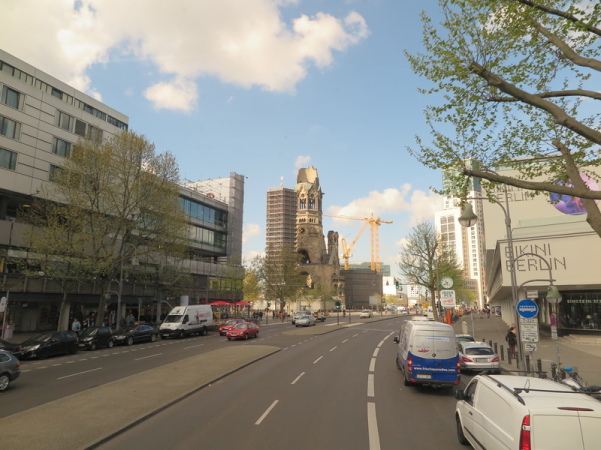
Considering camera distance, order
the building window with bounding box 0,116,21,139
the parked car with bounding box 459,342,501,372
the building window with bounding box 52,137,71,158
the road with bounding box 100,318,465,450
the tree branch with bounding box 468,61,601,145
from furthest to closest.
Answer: the building window with bounding box 52,137,71,158 < the building window with bounding box 0,116,21,139 < the parked car with bounding box 459,342,501,372 < the tree branch with bounding box 468,61,601,145 < the road with bounding box 100,318,465,450

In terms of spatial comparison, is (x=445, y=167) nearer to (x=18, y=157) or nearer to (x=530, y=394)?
(x=530, y=394)

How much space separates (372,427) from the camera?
934 cm

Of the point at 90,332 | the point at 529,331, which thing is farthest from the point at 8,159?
the point at 529,331

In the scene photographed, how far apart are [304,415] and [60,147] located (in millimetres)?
40560

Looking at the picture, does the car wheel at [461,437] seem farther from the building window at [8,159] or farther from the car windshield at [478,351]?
the building window at [8,159]

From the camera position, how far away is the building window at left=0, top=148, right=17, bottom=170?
3353 cm

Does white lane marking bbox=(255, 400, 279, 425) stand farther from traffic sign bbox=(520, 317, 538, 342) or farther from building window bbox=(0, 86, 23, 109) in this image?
building window bbox=(0, 86, 23, 109)

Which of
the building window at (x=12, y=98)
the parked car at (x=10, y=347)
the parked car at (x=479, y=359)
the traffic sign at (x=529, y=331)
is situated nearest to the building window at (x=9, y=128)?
the building window at (x=12, y=98)

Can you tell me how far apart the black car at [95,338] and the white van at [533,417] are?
2582 cm

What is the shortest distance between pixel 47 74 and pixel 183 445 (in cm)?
4600

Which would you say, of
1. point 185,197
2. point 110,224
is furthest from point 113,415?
point 185,197

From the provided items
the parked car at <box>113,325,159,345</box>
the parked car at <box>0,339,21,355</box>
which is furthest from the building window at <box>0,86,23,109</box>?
the parked car at <box>0,339,21,355</box>

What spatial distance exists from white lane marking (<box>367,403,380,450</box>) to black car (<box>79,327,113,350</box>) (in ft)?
71.9

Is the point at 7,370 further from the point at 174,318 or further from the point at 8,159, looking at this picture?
the point at 8,159
